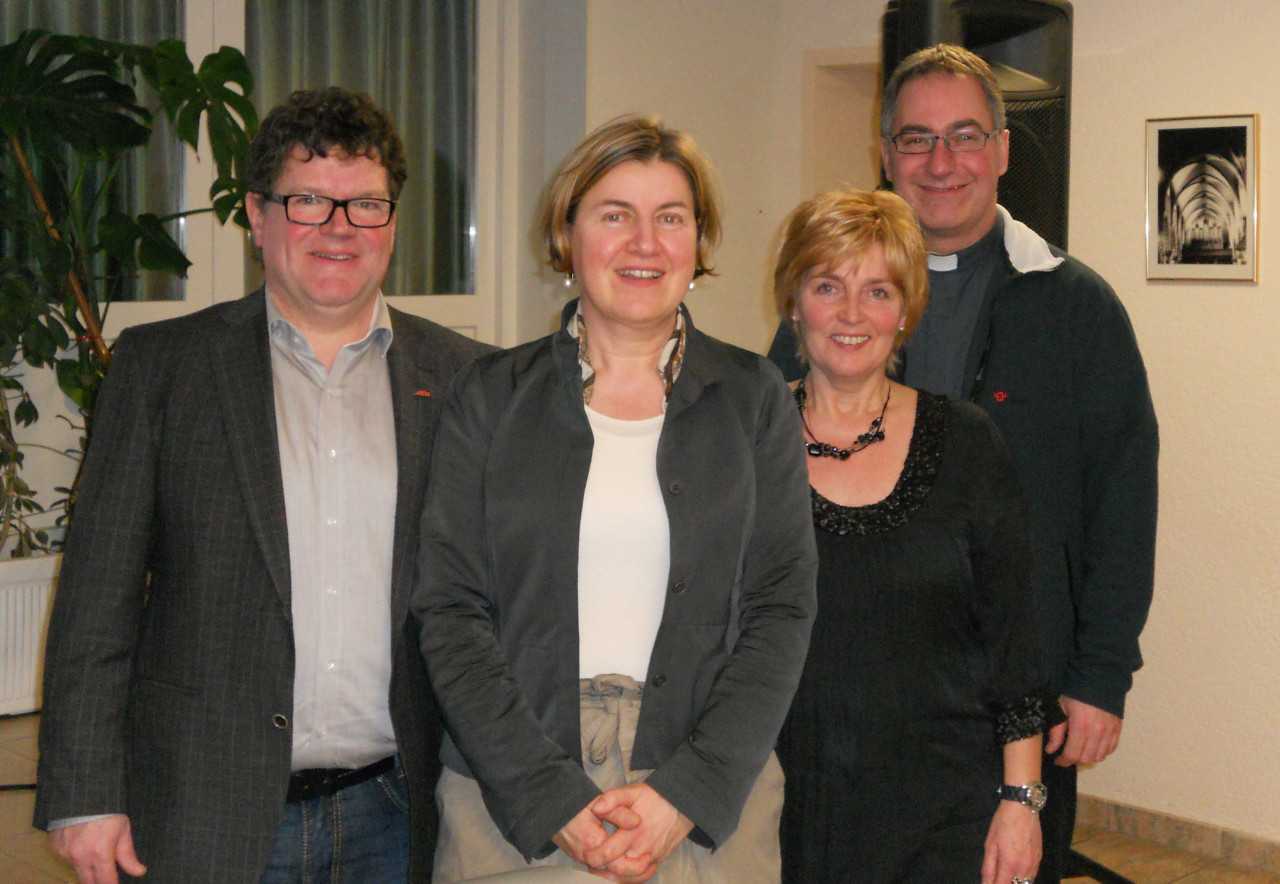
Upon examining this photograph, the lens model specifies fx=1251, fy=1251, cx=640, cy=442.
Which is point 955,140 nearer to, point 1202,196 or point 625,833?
point 625,833

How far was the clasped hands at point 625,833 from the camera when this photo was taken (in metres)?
1.52

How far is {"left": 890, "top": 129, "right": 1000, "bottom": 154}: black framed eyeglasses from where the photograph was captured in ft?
7.21

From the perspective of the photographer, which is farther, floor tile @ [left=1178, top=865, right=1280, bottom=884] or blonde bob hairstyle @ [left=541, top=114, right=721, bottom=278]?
floor tile @ [left=1178, top=865, right=1280, bottom=884]

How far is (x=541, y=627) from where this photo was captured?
1.57 metres

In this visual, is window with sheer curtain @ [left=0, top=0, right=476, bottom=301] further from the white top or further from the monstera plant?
the white top

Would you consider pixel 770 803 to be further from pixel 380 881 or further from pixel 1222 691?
pixel 1222 691

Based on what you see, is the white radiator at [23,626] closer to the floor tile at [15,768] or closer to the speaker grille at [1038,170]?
the floor tile at [15,768]

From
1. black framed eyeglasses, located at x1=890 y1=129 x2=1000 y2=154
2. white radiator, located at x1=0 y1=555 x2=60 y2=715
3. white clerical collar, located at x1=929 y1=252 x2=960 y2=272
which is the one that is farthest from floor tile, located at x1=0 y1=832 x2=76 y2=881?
black framed eyeglasses, located at x1=890 y1=129 x2=1000 y2=154

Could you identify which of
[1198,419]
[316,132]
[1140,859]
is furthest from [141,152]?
[1140,859]

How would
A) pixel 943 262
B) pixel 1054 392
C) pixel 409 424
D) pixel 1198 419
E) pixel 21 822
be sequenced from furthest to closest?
pixel 1198 419
pixel 21 822
pixel 943 262
pixel 1054 392
pixel 409 424

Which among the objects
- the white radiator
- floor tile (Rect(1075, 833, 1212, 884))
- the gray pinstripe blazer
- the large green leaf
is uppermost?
the large green leaf

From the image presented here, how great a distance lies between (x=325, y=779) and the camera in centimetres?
171

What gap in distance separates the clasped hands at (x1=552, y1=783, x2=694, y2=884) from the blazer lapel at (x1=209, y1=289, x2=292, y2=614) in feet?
1.58

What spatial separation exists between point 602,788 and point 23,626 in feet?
9.34
